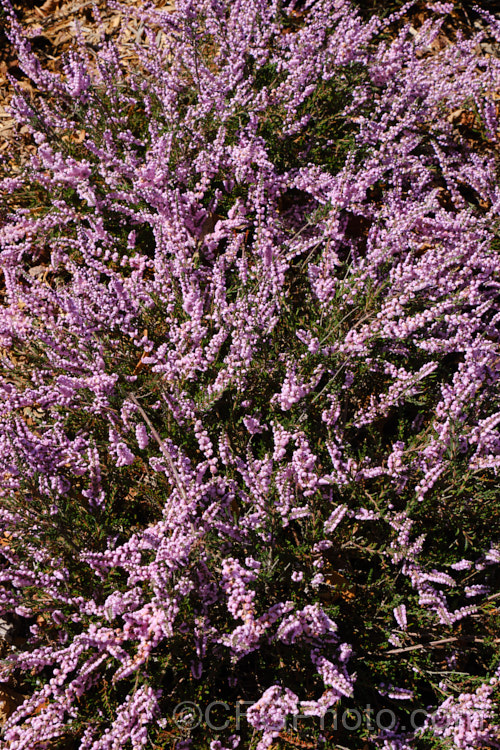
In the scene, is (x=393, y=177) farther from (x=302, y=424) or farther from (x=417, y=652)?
(x=417, y=652)

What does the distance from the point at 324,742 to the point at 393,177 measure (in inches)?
135

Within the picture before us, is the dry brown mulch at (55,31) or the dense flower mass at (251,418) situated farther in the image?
the dry brown mulch at (55,31)

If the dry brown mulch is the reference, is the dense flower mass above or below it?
below

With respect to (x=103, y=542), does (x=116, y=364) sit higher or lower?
higher

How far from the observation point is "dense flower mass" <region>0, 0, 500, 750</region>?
260 cm

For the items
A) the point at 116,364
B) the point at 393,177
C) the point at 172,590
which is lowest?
the point at 172,590

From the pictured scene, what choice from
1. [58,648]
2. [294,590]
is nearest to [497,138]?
[294,590]

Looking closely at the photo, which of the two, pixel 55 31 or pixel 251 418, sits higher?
pixel 55 31

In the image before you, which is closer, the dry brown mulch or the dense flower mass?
the dense flower mass

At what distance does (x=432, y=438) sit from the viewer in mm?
2816

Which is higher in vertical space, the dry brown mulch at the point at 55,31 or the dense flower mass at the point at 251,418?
the dry brown mulch at the point at 55,31

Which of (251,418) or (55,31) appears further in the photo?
(55,31)

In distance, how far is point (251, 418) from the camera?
288 centimetres

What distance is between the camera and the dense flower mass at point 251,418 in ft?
8.53
